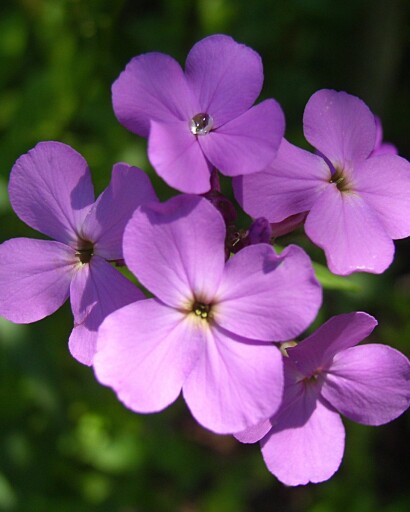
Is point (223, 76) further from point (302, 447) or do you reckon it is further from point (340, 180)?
point (302, 447)

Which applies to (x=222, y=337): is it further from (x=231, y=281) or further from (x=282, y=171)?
(x=282, y=171)

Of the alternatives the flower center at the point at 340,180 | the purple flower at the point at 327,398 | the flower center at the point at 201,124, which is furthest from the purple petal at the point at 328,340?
the flower center at the point at 201,124

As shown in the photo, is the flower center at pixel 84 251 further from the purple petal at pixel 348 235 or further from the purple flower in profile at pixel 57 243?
the purple petal at pixel 348 235

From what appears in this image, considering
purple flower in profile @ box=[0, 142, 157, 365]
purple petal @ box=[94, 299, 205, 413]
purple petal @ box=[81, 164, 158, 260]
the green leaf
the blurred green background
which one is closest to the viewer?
purple petal @ box=[94, 299, 205, 413]

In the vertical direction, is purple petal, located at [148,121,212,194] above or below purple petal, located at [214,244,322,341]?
above

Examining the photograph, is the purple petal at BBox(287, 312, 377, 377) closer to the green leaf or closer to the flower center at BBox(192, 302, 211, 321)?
the flower center at BBox(192, 302, 211, 321)

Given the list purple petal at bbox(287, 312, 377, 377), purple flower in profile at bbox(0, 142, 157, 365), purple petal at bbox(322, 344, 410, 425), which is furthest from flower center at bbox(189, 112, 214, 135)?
purple petal at bbox(322, 344, 410, 425)
